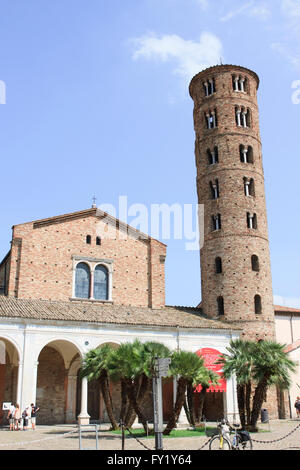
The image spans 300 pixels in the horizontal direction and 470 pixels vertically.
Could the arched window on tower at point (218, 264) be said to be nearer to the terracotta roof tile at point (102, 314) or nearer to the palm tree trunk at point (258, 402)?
the terracotta roof tile at point (102, 314)

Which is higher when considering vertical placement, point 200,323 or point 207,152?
point 207,152

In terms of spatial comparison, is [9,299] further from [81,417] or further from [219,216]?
[219,216]

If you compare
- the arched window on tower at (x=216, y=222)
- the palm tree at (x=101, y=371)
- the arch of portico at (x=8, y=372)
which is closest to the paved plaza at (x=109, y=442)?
the palm tree at (x=101, y=371)

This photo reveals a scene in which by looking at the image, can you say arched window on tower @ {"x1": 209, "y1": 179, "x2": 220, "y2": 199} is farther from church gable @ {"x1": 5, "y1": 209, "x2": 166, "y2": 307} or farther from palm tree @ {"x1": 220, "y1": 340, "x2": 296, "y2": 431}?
palm tree @ {"x1": 220, "y1": 340, "x2": 296, "y2": 431}

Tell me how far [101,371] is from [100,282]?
10.4 metres

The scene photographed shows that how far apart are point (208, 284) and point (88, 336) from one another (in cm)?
1014

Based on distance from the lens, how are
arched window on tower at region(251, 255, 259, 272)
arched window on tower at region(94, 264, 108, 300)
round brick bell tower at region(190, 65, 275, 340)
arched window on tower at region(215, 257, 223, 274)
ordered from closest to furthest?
arched window on tower at region(94, 264, 108, 300)
round brick bell tower at region(190, 65, 275, 340)
arched window on tower at region(251, 255, 259, 272)
arched window on tower at region(215, 257, 223, 274)

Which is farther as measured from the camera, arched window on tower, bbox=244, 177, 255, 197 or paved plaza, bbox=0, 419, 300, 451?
arched window on tower, bbox=244, 177, 255, 197

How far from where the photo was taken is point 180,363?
21.4 m

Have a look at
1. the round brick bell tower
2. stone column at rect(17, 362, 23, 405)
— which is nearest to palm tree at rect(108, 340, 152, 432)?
stone column at rect(17, 362, 23, 405)

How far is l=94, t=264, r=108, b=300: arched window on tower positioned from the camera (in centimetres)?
3222

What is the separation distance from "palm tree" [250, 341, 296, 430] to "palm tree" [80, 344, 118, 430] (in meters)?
6.51

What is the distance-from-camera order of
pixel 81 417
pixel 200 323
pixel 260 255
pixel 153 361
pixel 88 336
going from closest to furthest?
pixel 153 361 → pixel 81 417 → pixel 88 336 → pixel 200 323 → pixel 260 255
